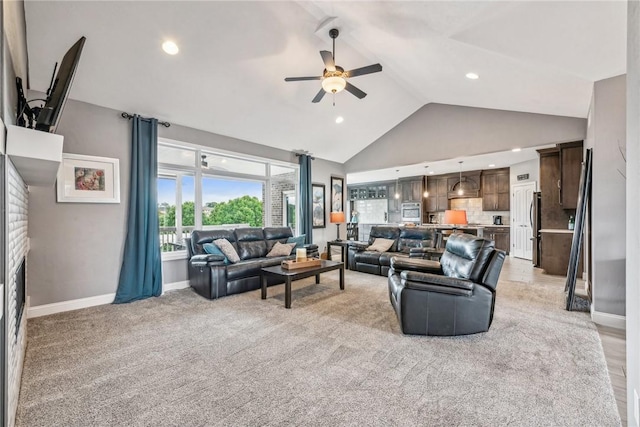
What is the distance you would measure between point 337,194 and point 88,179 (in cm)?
557

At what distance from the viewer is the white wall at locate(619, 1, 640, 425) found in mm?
1330

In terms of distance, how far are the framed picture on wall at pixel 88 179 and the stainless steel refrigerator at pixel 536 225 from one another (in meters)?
8.47

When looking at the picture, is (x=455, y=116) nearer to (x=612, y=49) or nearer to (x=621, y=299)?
(x=612, y=49)

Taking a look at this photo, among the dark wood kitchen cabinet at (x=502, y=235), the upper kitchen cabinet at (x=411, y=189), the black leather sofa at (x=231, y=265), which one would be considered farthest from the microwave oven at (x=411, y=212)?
the black leather sofa at (x=231, y=265)

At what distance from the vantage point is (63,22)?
112 inches

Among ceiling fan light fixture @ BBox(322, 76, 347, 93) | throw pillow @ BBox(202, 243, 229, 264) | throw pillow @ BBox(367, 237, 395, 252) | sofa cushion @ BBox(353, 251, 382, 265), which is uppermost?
ceiling fan light fixture @ BBox(322, 76, 347, 93)

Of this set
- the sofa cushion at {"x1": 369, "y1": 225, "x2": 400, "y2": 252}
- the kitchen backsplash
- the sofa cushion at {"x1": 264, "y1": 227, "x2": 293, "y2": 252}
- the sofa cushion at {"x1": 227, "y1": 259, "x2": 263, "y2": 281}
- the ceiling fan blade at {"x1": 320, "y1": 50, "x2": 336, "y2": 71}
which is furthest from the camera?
the kitchen backsplash

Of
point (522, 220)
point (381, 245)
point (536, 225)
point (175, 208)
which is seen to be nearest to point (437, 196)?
point (522, 220)

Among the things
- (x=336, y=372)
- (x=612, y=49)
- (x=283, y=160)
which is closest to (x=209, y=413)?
(x=336, y=372)

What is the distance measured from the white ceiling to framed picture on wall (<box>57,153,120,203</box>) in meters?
0.82

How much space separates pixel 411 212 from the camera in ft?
33.8

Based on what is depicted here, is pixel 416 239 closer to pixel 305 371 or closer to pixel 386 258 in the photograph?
pixel 386 258

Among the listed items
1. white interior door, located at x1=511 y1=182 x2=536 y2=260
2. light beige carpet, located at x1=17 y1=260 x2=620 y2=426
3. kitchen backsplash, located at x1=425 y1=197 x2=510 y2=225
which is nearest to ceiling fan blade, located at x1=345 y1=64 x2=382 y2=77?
light beige carpet, located at x1=17 y1=260 x2=620 y2=426

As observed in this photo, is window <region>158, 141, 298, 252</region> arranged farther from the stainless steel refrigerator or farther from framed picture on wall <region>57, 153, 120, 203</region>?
the stainless steel refrigerator
